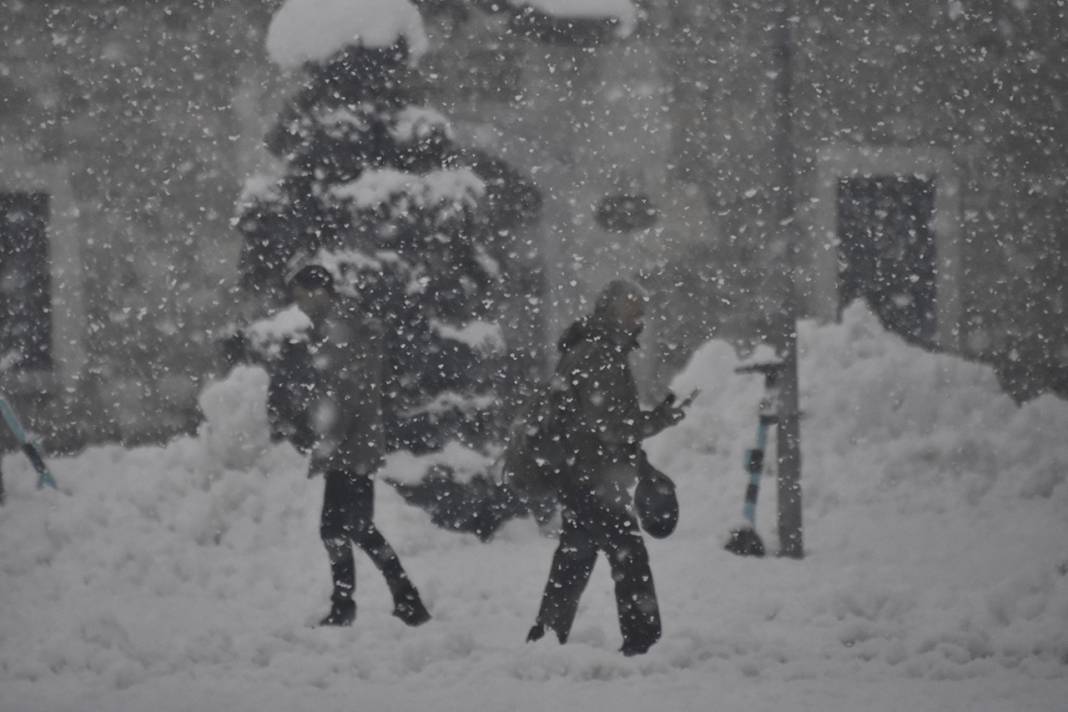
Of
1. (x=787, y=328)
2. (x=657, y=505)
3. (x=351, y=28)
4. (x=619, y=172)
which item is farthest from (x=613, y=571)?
(x=619, y=172)

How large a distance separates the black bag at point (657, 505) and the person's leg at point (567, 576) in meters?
0.27

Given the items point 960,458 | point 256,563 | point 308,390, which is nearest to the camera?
point 256,563

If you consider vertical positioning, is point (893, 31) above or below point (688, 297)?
above

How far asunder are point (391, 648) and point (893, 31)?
9468mm

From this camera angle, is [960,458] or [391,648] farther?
[960,458]

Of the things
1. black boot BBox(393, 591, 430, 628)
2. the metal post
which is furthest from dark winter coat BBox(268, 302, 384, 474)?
the metal post

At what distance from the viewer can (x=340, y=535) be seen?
7871mm

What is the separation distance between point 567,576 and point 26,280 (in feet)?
27.0

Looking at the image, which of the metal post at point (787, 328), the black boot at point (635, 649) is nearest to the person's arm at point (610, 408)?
the black boot at point (635, 649)

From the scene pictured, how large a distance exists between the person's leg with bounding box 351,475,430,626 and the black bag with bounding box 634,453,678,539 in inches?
54.6

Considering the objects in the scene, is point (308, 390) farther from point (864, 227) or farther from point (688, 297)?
point (864, 227)

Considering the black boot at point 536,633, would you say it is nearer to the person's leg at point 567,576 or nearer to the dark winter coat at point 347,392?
the person's leg at point 567,576

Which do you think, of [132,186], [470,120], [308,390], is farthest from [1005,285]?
[132,186]

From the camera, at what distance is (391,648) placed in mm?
7406
